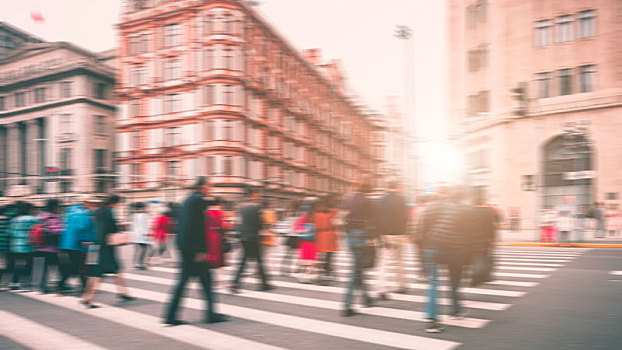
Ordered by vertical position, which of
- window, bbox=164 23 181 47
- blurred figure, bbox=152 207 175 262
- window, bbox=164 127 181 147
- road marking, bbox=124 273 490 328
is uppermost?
window, bbox=164 23 181 47

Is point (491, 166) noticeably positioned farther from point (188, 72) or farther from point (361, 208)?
point (361, 208)

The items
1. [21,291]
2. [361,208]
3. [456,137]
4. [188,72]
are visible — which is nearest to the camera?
[361,208]

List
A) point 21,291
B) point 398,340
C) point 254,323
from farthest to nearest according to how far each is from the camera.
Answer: point 21,291 < point 254,323 < point 398,340

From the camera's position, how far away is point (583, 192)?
3023 centimetres

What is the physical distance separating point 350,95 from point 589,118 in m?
50.3

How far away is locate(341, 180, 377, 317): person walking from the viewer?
7.06 metres

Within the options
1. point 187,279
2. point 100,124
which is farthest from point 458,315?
point 100,124

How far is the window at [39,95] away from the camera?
5275 centimetres

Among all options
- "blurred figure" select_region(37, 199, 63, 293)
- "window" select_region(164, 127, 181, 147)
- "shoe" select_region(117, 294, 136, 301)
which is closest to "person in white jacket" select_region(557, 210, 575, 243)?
"shoe" select_region(117, 294, 136, 301)

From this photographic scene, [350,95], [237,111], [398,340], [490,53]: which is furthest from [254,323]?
[350,95]

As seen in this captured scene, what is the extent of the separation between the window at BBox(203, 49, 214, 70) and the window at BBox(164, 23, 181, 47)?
12.8 feet

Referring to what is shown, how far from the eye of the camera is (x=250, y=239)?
370 inches

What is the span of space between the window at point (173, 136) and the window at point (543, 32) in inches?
1107

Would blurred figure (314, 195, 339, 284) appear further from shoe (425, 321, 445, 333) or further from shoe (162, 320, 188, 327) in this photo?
shoe (425, 321, 445, 333)
